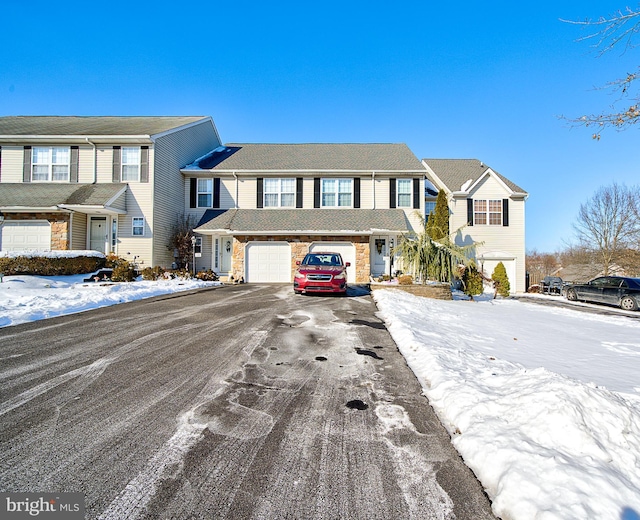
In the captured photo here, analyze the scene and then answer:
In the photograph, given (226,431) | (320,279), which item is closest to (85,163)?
(320,279)

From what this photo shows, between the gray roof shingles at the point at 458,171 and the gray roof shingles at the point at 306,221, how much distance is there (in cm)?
568

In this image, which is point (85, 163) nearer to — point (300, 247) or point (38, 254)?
point (38, 254)

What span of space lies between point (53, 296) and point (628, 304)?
2224 centimetres

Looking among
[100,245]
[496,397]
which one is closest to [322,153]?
[100,245]

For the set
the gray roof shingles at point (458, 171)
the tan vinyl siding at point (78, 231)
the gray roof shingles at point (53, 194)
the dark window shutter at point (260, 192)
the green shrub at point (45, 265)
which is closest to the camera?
the green shrub at point (45, 265)

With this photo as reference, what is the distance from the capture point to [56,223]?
15.8 metres

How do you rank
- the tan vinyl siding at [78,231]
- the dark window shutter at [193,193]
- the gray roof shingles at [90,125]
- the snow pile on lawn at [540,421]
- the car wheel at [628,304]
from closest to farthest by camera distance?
the snow pile on lawn at [540,421] < the car wheel at [628,304] < the tan vinyl siding at [78,231] < the gray roof shingles at [90,125] < the dark window shutter at [193,193]

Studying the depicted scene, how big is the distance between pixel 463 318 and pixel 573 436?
6.39 metres

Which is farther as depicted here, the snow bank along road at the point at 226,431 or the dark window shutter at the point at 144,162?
the dark window shutter at the point at 144,162

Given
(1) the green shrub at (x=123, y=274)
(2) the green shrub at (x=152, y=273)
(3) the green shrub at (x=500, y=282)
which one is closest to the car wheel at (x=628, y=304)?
(3) the green shrub at (x=500, y=282)

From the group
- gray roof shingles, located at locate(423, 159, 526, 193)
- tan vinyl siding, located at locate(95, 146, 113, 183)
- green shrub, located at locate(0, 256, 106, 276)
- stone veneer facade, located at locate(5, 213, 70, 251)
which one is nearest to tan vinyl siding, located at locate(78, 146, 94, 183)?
Result: tan vinyl siding, located at locate(95, 146, 113, 183)

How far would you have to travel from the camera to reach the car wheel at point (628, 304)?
568 inches

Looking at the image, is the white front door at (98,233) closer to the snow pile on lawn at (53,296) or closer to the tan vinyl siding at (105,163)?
the tan vinyl siding at (105,163)

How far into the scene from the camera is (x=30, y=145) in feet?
Answer: 56.7
